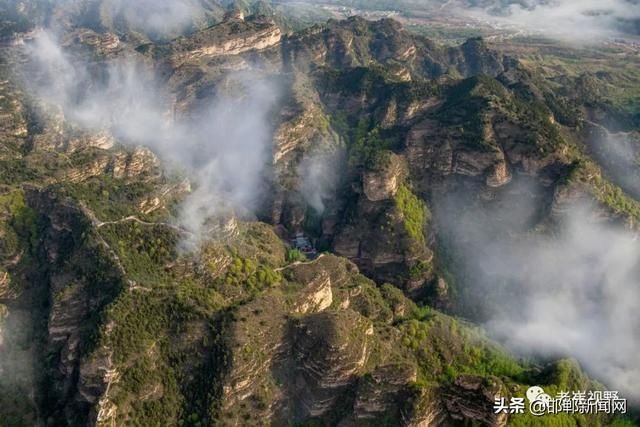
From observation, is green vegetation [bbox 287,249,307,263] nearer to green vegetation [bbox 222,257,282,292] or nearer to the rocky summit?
the rocky summit

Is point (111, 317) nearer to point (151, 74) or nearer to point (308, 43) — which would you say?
point (151, 74)

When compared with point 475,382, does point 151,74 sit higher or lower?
higher

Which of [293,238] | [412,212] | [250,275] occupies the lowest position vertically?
[293,238]

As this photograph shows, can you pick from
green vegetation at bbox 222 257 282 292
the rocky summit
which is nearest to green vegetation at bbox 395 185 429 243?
the rocky summit

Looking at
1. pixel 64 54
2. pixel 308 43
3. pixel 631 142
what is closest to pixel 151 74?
pixel 64 54

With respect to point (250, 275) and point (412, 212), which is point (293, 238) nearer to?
point (412, 212)

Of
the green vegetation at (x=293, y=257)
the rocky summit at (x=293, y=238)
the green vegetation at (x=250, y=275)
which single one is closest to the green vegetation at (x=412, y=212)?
the rocky summit at (x=293, y=238)

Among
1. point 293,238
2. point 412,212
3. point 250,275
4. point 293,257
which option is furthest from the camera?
point 293,238

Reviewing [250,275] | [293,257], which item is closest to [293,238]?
[293,257]
